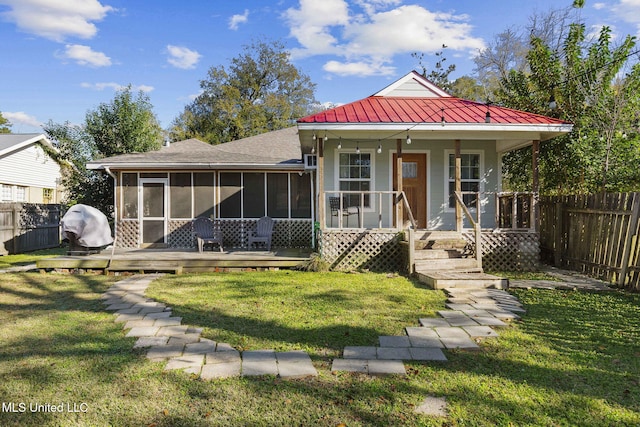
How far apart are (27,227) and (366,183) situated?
39.9 feet

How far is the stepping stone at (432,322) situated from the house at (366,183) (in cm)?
326

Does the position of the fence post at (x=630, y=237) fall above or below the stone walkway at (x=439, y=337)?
above

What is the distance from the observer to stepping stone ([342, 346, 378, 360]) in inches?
152

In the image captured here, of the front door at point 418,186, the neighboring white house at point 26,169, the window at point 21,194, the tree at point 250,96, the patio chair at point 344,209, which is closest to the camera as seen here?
the patio chair at point 344,209

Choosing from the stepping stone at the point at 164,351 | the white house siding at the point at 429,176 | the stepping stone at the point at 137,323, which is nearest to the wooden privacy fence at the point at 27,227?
the white house siding at the point at 429,176

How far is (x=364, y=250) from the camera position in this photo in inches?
367

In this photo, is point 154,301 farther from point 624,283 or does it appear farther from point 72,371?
point 624,283

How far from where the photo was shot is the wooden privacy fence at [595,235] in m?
6.95

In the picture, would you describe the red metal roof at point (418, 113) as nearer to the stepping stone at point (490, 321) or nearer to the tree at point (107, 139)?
the stepping stone at point (490, 321)

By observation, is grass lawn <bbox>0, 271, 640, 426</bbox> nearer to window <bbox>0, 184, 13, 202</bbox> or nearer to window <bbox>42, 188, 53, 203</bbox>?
window <bbox>0, 184, 13, 202</bbox>

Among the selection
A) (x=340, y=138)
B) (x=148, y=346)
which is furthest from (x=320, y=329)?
(x=340, y=138)

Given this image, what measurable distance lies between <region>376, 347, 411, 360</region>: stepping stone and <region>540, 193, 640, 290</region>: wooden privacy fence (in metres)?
5.31

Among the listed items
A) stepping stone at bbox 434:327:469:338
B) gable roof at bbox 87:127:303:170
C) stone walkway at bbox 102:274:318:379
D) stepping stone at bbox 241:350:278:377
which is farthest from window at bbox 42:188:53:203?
stepping stone at bbox 434:327:469:338

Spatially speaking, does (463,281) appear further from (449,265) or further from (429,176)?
(429,176)
